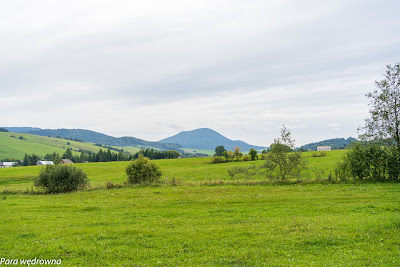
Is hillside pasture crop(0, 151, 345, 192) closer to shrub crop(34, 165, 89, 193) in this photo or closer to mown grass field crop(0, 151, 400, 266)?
shrub crop(34, 165, 89, 193)

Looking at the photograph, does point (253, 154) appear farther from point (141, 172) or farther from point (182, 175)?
point (141, 172)

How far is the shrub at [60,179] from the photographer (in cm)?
3444

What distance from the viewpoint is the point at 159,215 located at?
1766 centimetres

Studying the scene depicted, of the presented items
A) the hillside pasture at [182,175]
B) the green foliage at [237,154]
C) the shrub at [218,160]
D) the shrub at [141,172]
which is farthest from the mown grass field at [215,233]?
the green foliage at [237,154]

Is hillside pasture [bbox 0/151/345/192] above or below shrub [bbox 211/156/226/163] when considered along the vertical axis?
below

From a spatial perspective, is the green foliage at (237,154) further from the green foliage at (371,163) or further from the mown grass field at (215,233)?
the mown grass field at (215,233)

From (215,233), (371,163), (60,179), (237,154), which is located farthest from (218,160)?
(215,233)

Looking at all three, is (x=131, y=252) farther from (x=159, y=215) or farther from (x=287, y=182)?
(x=287, y=182)

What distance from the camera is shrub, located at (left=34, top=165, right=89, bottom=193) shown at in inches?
1356

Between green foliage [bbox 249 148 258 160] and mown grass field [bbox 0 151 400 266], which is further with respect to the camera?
green foliage [bbox 249 148 258 160]

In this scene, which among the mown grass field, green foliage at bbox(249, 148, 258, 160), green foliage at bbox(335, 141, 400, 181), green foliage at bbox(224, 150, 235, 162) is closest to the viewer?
the mown grass field

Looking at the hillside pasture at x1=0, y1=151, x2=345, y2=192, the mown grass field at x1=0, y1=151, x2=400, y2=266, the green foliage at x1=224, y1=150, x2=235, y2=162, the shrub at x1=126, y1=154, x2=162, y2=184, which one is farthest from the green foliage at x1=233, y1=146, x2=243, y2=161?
the mown grass field at x1=0, y1=151, x2=400, y2=266

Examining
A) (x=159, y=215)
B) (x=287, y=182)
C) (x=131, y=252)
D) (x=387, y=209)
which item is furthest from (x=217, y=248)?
(x=287, y=182)

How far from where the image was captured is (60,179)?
114ft
